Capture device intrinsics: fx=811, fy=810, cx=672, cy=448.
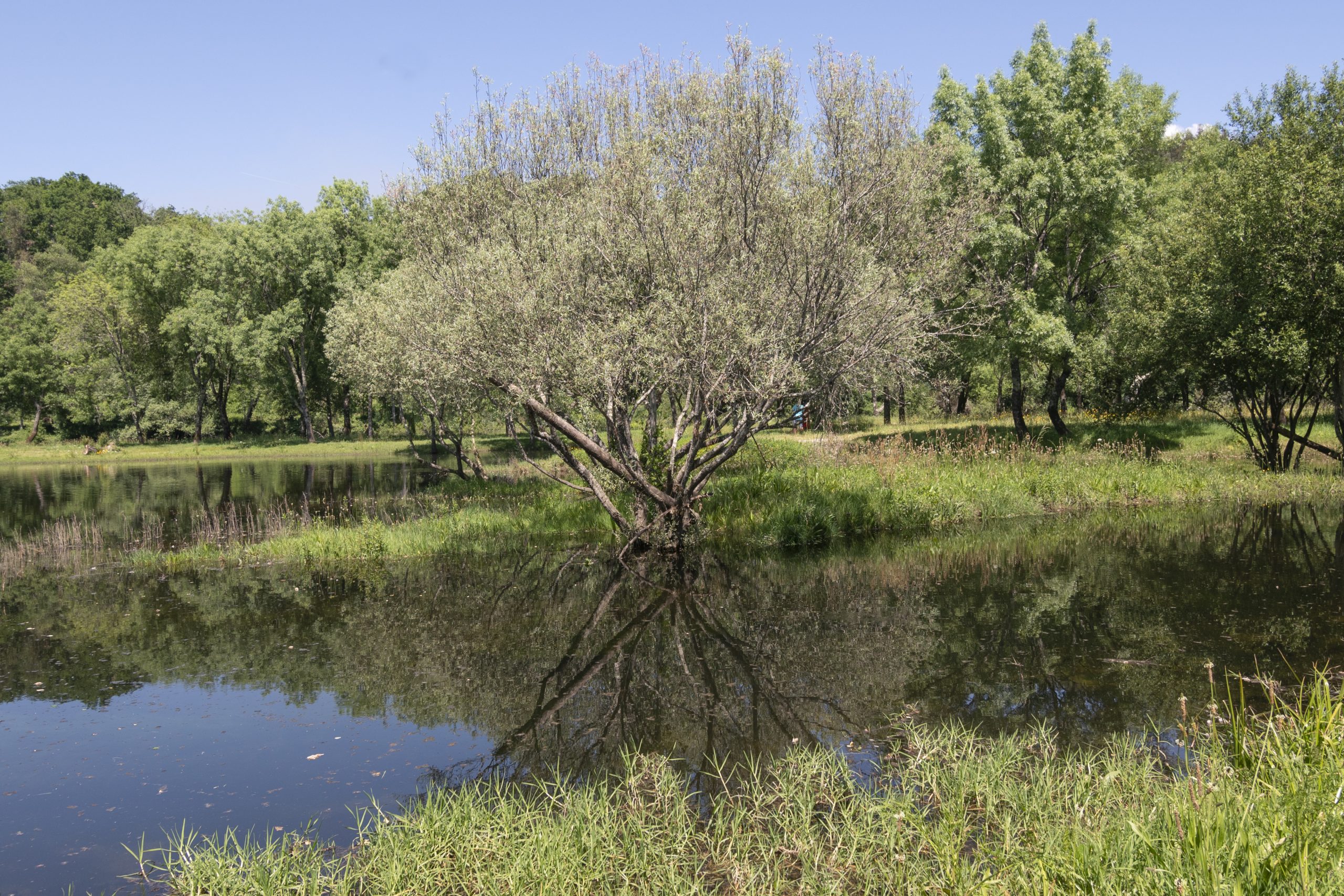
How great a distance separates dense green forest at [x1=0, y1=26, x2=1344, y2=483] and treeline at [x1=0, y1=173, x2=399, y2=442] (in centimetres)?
1184

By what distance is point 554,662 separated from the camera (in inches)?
473

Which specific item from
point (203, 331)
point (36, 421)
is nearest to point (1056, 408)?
point (203, 331)

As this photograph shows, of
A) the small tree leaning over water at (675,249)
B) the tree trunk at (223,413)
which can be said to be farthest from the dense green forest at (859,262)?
the tree trunk at (223,413)

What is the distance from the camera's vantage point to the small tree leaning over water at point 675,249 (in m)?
15.5

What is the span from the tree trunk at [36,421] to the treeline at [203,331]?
0.13 metres

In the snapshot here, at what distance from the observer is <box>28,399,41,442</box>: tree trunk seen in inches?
2507

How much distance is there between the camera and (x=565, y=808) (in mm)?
7285

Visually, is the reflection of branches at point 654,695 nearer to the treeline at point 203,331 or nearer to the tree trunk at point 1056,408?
the tree trunk at point 1056,408

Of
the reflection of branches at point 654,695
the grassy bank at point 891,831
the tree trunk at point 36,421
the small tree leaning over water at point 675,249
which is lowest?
the reflection of branches at point 654,695

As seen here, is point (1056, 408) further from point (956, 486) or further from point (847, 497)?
point (847, 497)

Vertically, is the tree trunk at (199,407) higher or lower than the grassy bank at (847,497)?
higher

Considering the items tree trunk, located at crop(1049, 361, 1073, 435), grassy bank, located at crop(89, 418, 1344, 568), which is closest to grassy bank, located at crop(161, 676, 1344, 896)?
grassy bank, located at crop(89, 418, 1344, 568)

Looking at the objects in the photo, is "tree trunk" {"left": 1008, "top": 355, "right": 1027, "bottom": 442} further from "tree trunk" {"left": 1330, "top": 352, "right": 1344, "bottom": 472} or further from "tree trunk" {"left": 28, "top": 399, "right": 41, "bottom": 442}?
"tree trunk" {"left": 28, "top": 399, "right": 41, "bottom": 442}

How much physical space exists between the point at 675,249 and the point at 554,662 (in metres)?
8.00
